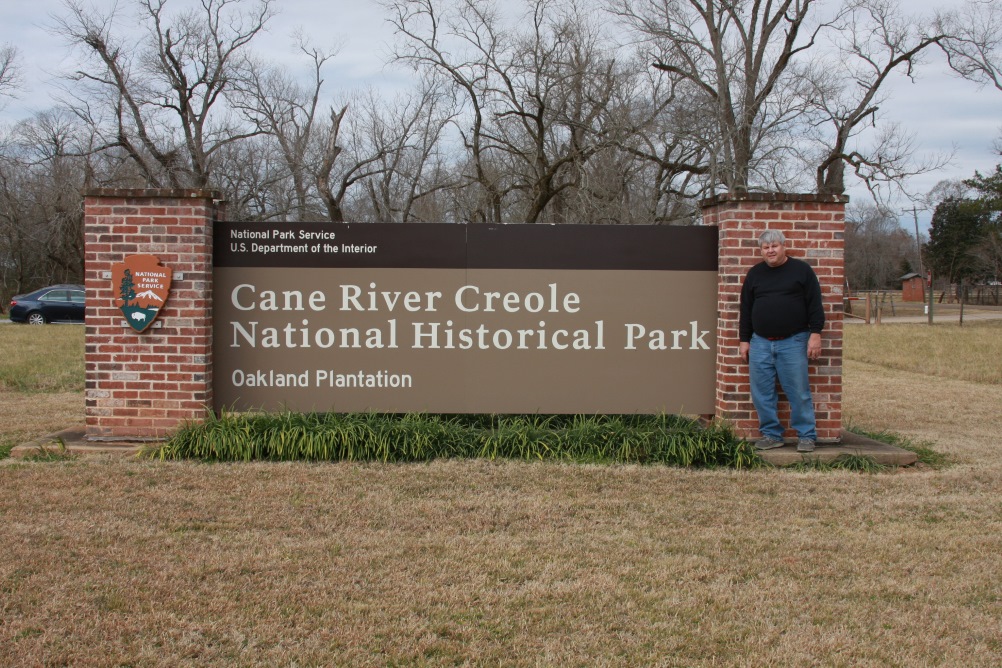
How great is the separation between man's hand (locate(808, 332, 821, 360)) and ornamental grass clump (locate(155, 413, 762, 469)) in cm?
82

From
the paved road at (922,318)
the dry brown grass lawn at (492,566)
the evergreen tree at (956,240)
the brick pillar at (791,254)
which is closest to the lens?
the dry brown grass lawn at (492,566)

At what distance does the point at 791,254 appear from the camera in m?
6.52

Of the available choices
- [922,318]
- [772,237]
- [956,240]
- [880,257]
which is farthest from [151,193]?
[880,257]

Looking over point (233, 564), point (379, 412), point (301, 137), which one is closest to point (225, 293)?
point (379, 412)

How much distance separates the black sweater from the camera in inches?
243

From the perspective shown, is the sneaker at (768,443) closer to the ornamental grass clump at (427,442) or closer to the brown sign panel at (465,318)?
the ornamental grass clump at (427,442)

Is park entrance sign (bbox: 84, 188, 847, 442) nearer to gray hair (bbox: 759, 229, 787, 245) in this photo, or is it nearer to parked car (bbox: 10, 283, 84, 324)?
gray hair (bbox: 759, 229, 787, 245)

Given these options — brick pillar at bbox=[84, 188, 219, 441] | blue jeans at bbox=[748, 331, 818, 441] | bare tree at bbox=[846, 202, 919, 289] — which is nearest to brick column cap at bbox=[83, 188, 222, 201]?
brick pillar at bbox=[84, 188, 219, 441]

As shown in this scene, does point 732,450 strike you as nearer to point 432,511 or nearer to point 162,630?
point 432,511

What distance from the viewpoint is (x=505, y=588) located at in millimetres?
3758

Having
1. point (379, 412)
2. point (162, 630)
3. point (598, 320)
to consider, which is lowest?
point (162, 630)

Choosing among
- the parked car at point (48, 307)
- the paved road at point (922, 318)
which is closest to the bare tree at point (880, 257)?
the paved road at point (922, 318)

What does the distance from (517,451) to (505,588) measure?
268 centimetres

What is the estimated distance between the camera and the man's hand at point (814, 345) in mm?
6145
